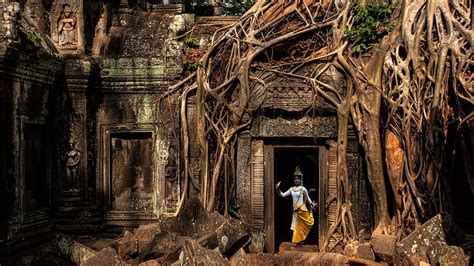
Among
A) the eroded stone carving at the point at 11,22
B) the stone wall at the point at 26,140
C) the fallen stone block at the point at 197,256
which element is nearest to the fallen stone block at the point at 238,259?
the fallen stone block at the point at 197,256

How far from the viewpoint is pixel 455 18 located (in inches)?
307

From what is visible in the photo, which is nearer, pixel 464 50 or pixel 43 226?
pixel 464 50

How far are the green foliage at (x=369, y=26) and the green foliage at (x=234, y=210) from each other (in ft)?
8.60

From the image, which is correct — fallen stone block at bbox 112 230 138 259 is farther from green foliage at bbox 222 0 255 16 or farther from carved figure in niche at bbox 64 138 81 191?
green foliage at bbox 222 0 255 16

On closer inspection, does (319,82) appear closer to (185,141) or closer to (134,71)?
(185,141)

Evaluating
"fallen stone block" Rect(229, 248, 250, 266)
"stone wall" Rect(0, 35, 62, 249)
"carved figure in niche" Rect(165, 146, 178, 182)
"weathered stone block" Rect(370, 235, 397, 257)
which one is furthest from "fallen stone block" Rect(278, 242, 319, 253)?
"stone wall" Rect(0, 35, 62, 249)

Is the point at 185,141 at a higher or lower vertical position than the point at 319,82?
lower

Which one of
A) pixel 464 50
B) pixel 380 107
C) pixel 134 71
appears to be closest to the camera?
pixel 464 50

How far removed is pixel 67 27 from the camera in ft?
29.0

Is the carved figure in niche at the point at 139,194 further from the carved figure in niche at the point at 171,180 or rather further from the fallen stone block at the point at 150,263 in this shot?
the fallen stone block at the point at 150,263

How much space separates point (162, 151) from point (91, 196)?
1.18m

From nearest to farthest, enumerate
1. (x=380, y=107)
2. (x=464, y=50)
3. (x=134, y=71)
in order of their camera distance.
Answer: (x=464, y=50)
(x=380, y=107)
(x=134, y=71)

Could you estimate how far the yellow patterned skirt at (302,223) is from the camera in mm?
8828

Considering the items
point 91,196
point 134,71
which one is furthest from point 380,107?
point 91,196
